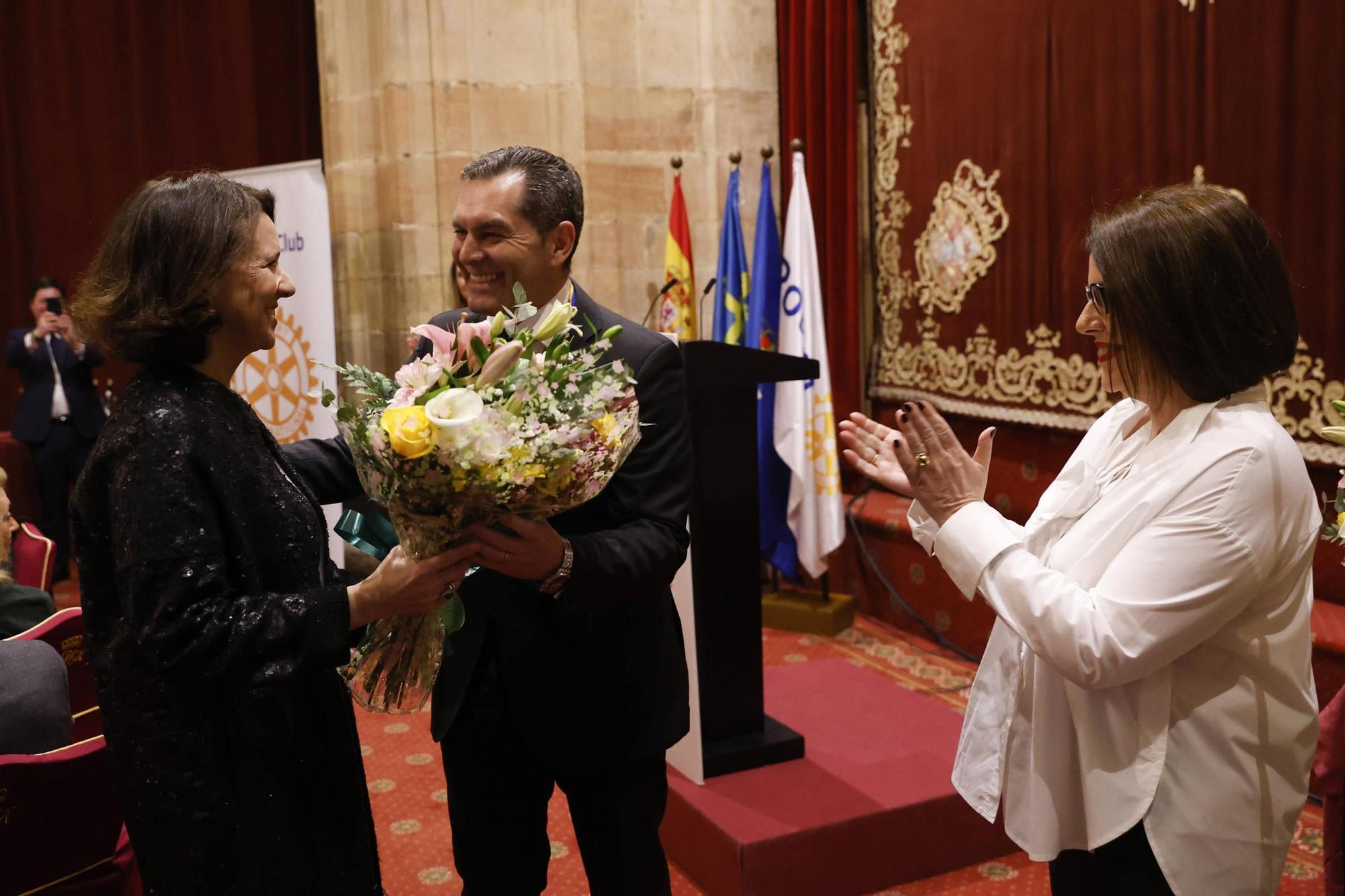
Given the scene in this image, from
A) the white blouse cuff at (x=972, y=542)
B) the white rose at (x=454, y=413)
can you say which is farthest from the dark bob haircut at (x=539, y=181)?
the white blouse cuff at (x=972, y=542)

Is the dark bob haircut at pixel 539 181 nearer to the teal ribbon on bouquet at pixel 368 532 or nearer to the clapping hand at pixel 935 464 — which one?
the teal ribbon on bouquet at pixel 368 532

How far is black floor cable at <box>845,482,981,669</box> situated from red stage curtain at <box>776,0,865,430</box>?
19.3 inches

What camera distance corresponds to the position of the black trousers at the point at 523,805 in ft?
6.45

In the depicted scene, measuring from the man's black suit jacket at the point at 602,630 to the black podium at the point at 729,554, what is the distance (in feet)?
3.94

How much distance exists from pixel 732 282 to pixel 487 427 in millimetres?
4211

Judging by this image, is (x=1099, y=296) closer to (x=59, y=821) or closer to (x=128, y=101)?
(x=59, y=821)

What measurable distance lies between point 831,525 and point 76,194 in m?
4.94

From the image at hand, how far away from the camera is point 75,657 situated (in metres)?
2.23

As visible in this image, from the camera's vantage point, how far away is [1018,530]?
165 centimetres

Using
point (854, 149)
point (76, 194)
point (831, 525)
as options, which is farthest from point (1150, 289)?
point (76, 194)

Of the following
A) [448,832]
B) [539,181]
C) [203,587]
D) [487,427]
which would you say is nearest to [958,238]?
[448,832]

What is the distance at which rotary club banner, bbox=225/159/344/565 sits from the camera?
4977 mm

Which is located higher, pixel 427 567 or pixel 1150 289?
pixel 1150 289

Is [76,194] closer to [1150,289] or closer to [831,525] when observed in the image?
[831,525]
